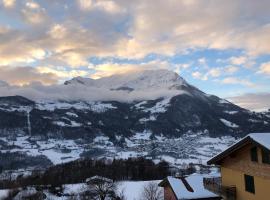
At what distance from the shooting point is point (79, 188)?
139 meters

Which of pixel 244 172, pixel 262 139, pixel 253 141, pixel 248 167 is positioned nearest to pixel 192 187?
pixel 244 172

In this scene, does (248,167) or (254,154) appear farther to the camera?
(248,167)

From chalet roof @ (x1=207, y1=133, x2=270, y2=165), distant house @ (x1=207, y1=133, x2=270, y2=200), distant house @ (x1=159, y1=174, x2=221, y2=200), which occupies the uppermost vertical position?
chalet roof @ (x1=207, y1=133, x2=270, y2=165)

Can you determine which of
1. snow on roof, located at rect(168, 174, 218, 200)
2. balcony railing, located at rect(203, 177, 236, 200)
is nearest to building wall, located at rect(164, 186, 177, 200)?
snow on roof, located at rect(168, 174, 218, 200)

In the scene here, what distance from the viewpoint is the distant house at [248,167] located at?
113 feet

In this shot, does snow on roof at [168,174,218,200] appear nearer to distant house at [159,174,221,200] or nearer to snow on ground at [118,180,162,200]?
distant house at [159,174,221,200]

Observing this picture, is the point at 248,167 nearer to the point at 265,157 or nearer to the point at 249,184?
the point at 249,184

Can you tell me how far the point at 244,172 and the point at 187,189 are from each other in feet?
123

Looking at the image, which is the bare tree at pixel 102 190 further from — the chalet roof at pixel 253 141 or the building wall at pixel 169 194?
the chalet roof at pixel 253 141

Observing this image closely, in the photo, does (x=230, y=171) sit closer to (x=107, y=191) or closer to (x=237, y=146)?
(x=237, y=146)

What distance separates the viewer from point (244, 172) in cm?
3816

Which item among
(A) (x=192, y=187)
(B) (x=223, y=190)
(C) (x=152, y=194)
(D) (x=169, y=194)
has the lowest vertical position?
(C) (x=152, y=194)

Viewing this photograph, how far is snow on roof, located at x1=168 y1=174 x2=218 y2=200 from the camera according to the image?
71.7 metres

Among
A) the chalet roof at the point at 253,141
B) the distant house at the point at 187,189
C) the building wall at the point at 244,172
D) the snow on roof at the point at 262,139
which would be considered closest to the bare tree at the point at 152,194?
the distant house at the point at 187,189
